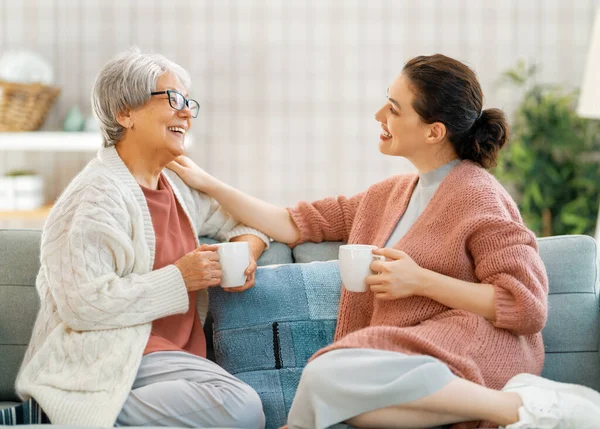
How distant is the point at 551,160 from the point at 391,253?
251 centimetres

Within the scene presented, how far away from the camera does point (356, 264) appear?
1761 millimetres

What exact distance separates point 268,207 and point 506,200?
2.26ft

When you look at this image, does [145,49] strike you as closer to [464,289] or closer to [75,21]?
[75,21]

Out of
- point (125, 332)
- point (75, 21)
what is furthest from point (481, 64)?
point (125, 332)

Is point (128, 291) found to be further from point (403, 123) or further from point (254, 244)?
point (403, 123)

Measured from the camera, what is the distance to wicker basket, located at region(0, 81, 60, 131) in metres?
3.69

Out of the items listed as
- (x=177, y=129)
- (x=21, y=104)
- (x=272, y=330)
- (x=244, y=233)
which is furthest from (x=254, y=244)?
(x=21, y=104)

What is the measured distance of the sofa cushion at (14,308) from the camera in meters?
2.06

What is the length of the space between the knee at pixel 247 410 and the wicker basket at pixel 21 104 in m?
2.42

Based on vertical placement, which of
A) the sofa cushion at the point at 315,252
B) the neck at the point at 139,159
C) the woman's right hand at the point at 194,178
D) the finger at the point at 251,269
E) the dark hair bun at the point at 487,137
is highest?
the dark hair bun at the point at 487,137

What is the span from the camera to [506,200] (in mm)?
1911

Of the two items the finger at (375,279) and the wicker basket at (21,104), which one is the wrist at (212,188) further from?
the wicker basket at (21,104)

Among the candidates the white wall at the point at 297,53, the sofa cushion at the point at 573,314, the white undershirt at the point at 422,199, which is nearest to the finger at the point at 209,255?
the white undershirt at the point at 422,199

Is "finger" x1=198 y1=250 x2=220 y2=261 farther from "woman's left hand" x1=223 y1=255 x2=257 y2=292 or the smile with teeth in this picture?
the smile with teeth
